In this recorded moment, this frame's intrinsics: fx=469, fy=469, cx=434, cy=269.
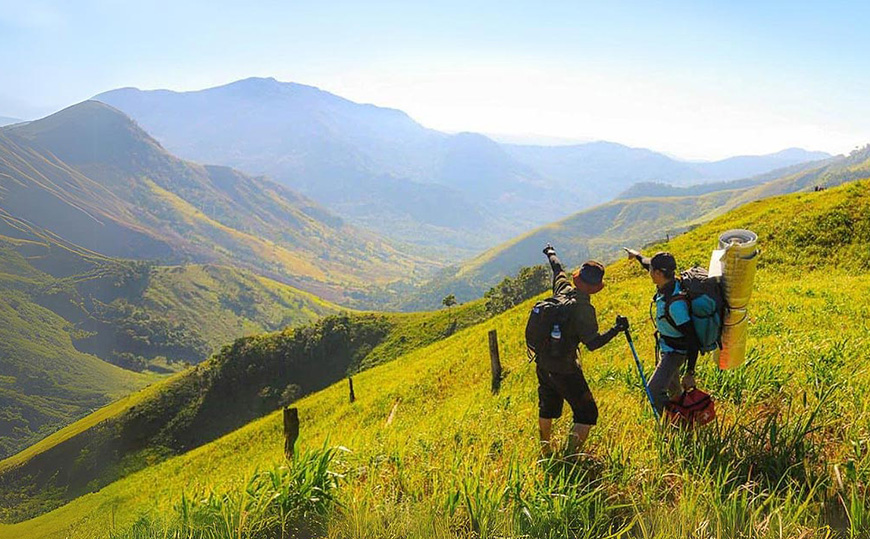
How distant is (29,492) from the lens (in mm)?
109562

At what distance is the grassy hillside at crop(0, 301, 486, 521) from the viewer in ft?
335

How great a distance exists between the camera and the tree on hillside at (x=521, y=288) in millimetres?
99938

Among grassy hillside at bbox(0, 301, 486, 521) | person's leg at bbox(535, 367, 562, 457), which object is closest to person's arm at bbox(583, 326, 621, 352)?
person's leg at bbox(535, 367, 562, 457)

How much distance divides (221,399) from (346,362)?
1168 inches

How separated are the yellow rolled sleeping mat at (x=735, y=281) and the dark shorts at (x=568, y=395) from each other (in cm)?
167

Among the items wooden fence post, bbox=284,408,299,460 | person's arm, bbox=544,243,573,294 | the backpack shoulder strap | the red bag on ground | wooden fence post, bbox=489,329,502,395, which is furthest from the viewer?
wooden fence post, bbox=489,329,502,395

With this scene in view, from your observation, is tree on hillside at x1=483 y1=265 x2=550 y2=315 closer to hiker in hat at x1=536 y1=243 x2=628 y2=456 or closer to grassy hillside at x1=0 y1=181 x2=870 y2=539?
grassy hillside at x1=0 y1=181 x2=870 y2=539

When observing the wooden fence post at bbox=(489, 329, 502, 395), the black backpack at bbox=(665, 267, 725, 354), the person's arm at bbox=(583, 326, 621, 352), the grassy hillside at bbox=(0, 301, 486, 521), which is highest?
the black backpack at bbox=(665, 267, 725, 354)

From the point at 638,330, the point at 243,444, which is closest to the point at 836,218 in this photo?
the point at 638,330

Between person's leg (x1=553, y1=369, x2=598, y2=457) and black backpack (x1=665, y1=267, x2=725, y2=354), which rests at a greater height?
black backpack (x1=665, y1=267, x2=725, y2=354)

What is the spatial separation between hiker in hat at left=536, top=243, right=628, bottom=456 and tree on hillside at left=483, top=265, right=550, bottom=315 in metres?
91.7

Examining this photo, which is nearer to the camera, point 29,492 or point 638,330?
point 638,330

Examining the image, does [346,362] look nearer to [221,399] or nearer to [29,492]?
[221,399]

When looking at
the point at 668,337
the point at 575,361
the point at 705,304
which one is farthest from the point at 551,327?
the point at 705,304
